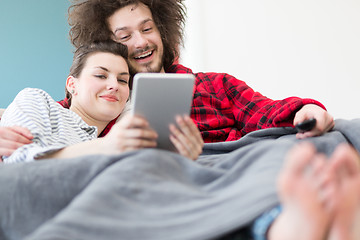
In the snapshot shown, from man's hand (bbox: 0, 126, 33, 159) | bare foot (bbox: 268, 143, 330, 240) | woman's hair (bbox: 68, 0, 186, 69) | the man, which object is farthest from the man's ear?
bare foot (bbox: 268, 143, 330, 240)

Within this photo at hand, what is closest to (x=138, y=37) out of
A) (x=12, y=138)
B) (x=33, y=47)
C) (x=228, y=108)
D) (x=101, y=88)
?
(x=101, y=88)

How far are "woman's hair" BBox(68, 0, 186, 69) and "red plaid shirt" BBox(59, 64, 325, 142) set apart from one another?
1.10ft

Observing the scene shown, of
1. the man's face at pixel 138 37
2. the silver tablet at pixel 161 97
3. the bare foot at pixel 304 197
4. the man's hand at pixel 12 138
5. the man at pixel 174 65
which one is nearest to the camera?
the bare foot at pixel 304 197

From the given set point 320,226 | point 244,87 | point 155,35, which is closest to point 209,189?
point 320,226

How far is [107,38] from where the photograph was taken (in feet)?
5.39

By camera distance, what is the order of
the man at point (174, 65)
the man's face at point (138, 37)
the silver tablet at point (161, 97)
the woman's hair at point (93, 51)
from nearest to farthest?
the silver tablet at point (161, 97), the man at point (174, 65), the woman's hair at point (93, 51), the man's face at point (138, 37)

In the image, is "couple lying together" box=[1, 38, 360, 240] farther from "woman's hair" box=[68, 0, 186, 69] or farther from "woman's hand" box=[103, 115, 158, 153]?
"woman's hair" box=[68, 0, 186, 69]

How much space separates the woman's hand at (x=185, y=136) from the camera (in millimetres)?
848

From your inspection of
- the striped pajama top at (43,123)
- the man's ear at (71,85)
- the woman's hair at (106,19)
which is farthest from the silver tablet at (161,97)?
the woman's hair at (106,19)

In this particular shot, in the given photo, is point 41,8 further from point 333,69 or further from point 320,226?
point 320,226

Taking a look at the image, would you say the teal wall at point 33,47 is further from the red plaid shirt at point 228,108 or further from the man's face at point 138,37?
the red plaid shirt at point 228,108

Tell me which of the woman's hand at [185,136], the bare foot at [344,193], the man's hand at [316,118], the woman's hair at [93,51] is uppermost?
the woman's hair at [93,51]

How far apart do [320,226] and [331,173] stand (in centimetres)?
7

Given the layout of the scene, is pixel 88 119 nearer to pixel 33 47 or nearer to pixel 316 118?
pixel 316 118
